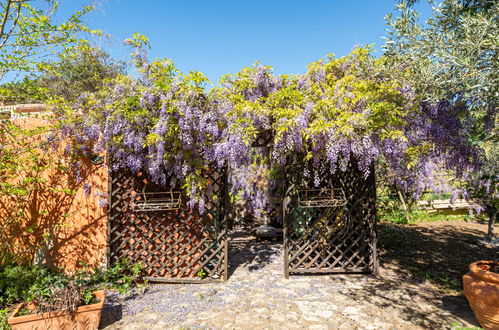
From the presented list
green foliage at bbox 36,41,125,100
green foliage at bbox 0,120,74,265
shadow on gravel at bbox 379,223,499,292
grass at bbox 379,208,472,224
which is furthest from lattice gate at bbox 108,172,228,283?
green foliage at bbox 36,41,125,100

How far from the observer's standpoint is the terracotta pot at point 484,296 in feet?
9.61

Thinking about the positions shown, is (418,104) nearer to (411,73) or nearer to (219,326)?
(411,73)

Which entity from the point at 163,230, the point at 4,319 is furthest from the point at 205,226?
the point at 4,319

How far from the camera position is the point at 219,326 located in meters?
3.26

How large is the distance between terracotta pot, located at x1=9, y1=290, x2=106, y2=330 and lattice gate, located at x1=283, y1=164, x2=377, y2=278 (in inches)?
112

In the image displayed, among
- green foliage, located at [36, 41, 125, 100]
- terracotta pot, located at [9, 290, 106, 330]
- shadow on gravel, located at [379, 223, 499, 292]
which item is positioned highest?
green foliage, located at [36, 41, 125, 100]

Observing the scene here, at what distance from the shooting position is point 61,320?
3.03 m

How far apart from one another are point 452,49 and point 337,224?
120 inches

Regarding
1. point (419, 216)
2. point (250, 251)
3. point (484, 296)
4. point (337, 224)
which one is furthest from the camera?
point (419, 216)

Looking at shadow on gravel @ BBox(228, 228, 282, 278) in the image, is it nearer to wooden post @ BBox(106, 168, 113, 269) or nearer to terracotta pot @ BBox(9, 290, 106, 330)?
wooden post @ BBox(106, 168, 113, 269)

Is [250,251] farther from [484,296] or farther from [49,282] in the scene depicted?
[484,296]

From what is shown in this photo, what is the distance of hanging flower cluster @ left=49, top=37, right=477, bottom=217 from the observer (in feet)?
13.9

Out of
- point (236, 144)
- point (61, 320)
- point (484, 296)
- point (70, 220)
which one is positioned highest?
point (236, 144)

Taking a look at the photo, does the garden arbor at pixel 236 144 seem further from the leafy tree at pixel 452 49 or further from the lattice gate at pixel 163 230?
the leafy tree at pixel 452 49
